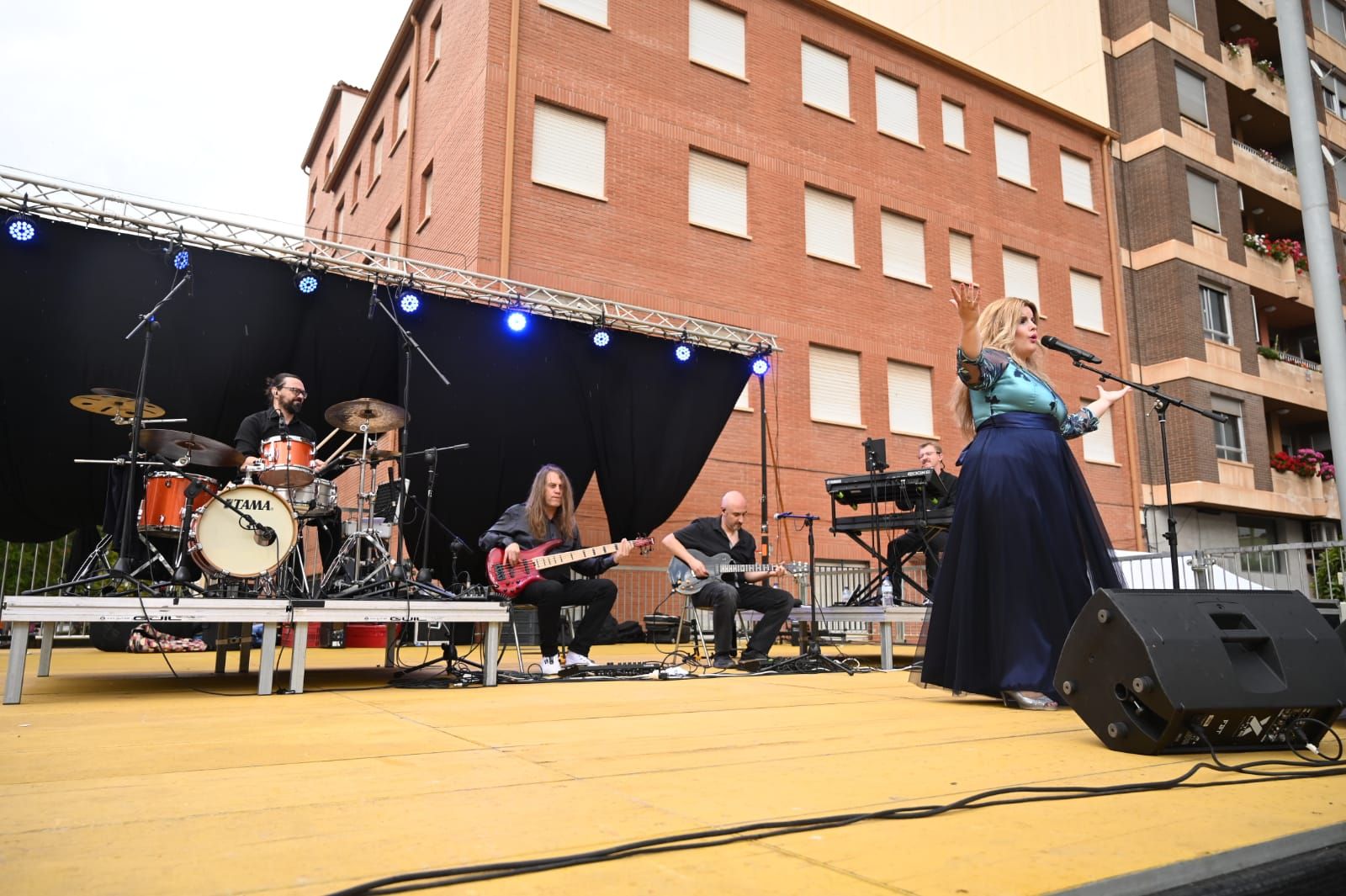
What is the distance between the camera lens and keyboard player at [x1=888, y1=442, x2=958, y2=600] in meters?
8.07

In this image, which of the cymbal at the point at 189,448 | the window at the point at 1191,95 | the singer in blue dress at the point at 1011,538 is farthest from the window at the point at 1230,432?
the cymbal at the point at 189,448

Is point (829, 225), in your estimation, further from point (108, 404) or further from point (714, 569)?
point (108, 404)

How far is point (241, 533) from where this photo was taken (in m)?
5.48

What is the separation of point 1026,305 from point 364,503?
5.07 meters

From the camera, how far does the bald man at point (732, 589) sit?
7.44m

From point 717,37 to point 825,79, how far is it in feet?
7.76

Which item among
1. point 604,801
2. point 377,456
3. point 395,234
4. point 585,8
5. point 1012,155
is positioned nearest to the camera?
point 604,801

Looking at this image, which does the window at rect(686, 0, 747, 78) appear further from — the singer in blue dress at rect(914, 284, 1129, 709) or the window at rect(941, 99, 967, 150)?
the singer in blue dress at rect(914, 284, 1129, 709)

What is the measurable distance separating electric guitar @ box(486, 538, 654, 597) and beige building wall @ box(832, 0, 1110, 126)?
18.1m

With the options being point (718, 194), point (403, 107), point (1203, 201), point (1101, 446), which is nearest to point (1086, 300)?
point (1101, 446)

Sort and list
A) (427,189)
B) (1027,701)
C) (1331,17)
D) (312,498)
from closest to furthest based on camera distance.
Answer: (1027,701) → (312,498) → (427,189) → (1331,17)

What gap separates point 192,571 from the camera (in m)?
7.46

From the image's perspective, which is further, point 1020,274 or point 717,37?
point 1020,274

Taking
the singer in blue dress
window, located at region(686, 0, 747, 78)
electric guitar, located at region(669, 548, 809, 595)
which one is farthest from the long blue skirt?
window, located at region(686, 0, 747, 78)
